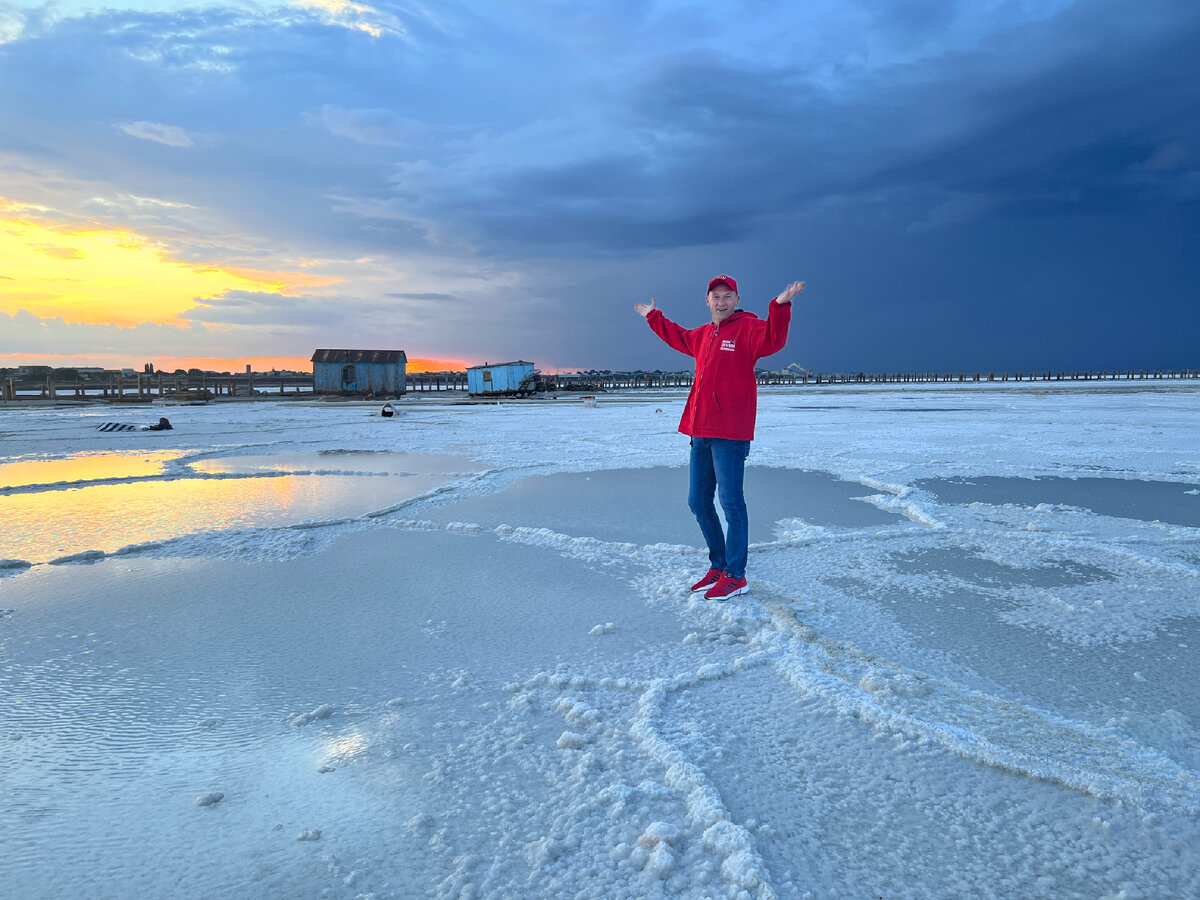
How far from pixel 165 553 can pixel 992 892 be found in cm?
479

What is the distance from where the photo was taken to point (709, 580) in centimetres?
367

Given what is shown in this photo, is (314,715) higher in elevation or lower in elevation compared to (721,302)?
lower

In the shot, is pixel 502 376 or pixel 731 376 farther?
pixel 502 376

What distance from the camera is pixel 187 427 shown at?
1656 cm

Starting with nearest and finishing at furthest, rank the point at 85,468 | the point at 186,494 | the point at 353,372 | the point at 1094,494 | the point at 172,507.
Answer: the point at 172,507
the point at 1094,494
the point at 186,494
the point at 85,468
the point at 353,372

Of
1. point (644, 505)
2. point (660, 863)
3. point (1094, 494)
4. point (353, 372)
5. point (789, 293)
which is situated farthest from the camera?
point (353, 372)

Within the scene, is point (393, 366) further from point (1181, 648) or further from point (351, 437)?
point (1181, 648)

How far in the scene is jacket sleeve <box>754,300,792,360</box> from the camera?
3375 mm

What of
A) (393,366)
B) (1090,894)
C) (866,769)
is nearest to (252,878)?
(866,769)

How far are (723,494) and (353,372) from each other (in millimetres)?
49219

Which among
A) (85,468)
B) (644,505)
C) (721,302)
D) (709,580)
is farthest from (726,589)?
(85,468)

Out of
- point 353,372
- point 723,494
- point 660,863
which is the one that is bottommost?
point 660,863

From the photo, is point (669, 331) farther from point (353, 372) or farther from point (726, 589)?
point (353, 372)

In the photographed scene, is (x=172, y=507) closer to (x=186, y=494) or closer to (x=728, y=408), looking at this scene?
(x=186, y=494)
